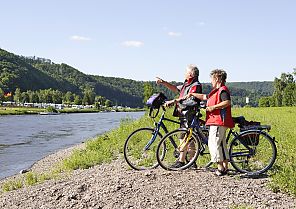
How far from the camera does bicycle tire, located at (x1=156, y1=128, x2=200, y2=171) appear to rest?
8.35 m

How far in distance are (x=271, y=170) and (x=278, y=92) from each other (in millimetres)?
114086

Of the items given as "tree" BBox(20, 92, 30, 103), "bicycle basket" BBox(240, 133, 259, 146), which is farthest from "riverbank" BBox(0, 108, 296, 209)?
"tree" BBox(20, 92, 30, 103)

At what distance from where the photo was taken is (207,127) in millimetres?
8453

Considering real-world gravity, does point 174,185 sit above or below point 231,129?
below

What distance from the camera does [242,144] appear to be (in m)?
8.23

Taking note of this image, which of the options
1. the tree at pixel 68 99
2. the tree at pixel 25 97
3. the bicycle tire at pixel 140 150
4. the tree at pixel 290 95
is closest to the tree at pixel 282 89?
the tree at pixel 290 95

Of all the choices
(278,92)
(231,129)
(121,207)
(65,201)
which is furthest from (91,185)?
(278,92)

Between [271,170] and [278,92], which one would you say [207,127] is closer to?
[271,170]

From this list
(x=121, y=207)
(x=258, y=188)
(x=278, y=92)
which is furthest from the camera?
(x=278, y=92)

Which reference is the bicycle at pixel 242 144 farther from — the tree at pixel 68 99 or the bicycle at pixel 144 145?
the tree at pixel 68 99

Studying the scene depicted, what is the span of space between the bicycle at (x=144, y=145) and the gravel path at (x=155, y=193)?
50 cm

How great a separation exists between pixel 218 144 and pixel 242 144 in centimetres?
62

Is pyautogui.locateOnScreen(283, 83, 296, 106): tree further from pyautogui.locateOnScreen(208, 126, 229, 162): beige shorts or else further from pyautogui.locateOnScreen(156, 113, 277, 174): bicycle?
pyautogui.locateOnScreen(208, 126, 229, 162): beige shorts

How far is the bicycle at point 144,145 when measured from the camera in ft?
28.3
